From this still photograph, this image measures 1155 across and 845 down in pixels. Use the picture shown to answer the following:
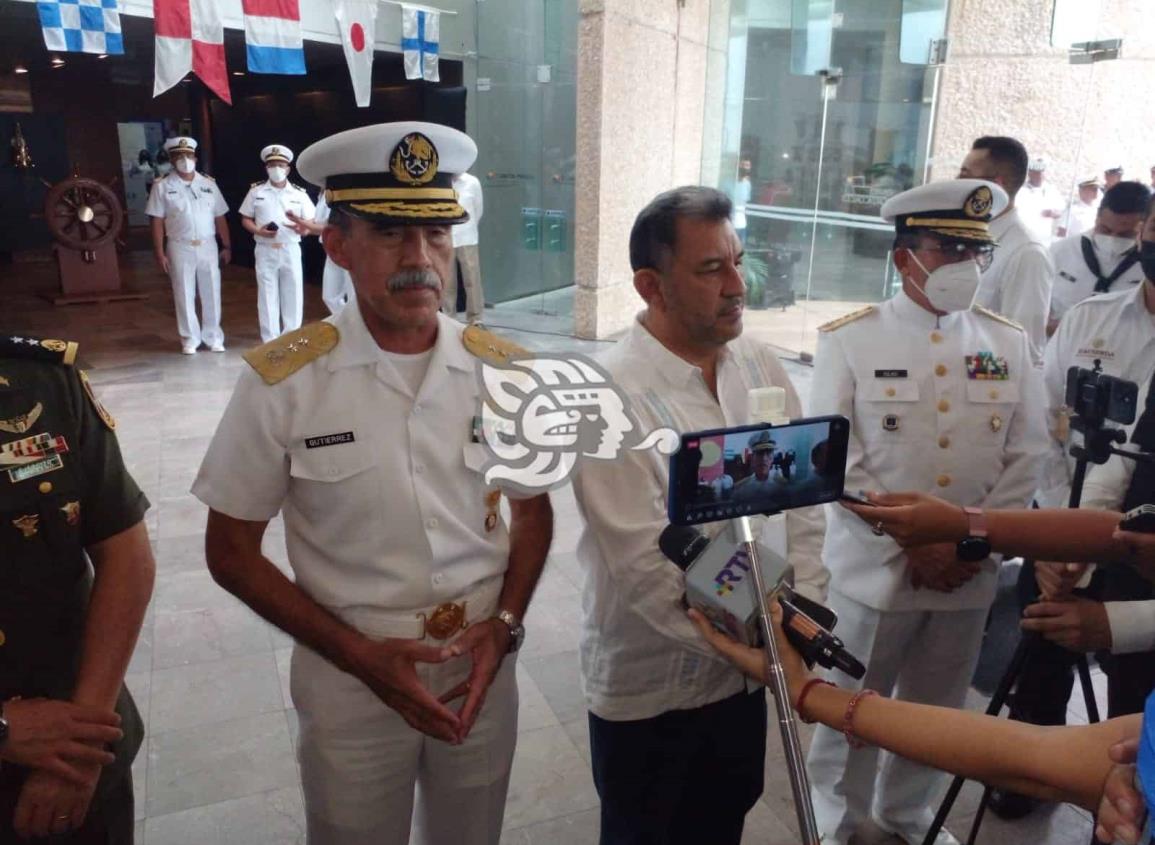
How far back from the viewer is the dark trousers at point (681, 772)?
1.61 m

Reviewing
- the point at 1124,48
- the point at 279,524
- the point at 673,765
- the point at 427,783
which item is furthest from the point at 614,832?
the point at 1124,48

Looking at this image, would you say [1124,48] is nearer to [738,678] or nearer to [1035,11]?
[1035,11]

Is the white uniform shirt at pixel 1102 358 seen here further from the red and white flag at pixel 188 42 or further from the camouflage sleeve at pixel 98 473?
the red and white flag at pixel 188 42

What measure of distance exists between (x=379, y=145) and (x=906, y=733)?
1223 millimetres

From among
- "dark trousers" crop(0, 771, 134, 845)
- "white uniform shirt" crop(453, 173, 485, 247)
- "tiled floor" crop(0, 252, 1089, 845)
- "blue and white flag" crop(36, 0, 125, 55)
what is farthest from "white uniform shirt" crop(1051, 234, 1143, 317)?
"blue and white flag" crop(36, 0, 125, 55)

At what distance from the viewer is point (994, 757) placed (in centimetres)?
106

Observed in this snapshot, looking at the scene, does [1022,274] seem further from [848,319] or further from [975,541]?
[975,541]

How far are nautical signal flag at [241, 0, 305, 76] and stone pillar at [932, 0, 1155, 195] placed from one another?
5.54 m

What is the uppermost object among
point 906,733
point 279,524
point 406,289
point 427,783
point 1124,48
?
point 1124,48

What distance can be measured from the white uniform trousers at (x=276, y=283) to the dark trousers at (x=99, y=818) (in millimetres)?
6770

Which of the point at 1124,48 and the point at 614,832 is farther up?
the point at 1124,48

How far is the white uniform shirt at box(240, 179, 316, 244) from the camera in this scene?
25.5 feet

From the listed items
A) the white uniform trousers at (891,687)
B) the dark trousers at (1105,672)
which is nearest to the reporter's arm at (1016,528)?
the dark trousers at (1105,672)

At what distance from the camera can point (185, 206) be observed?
7.59 meters
